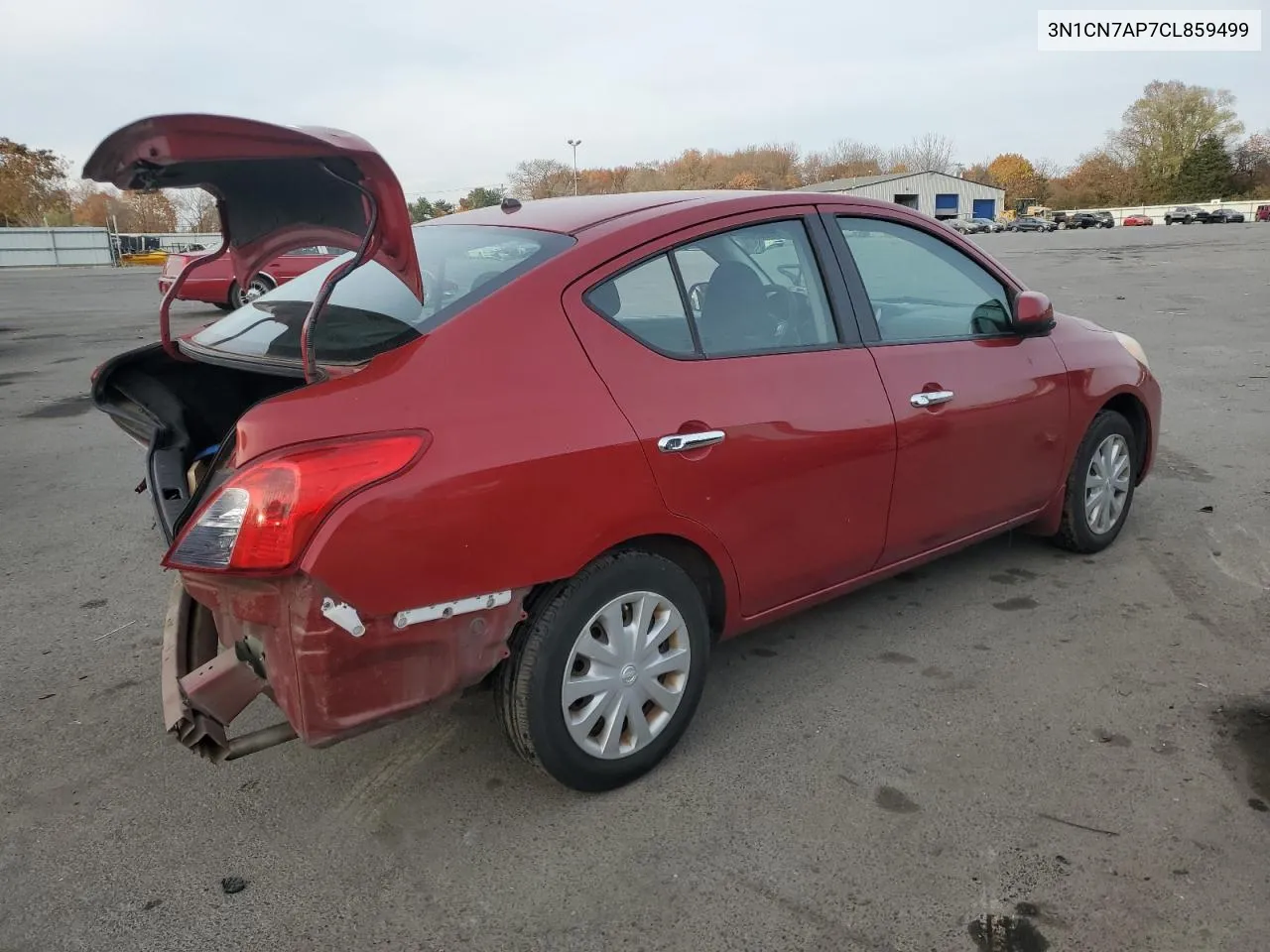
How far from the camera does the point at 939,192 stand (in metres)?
96.8

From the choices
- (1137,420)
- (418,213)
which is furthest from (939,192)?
(1137,420)

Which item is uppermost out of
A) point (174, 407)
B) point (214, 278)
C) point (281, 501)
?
point (214, 278)

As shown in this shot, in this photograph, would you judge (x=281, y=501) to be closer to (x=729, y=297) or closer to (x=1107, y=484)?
(x=729, y=297)

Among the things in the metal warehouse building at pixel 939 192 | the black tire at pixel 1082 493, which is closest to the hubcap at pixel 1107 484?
the black tire at pixel 1082 493

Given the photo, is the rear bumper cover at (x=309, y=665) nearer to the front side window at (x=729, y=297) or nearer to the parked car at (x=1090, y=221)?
the front side window at (x=729, y=297)

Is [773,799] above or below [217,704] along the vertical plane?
below

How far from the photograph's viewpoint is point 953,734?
2990 mm

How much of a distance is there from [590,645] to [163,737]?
156cm

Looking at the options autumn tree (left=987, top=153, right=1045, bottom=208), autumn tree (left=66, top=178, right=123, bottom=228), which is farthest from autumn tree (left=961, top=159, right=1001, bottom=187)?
autumn tree (left=66, top=178, right=123, bottom=228)

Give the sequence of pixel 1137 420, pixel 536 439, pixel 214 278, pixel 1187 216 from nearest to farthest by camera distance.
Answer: pixel 536 439 → pixel 1137 420 → pixel 214 278 → pixel 1187 216

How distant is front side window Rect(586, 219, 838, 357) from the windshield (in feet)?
0.88

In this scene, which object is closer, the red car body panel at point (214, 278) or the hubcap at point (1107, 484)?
the hubcap at point (1107, 484)

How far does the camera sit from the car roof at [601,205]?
2986mm

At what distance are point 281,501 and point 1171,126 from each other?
107 metres
